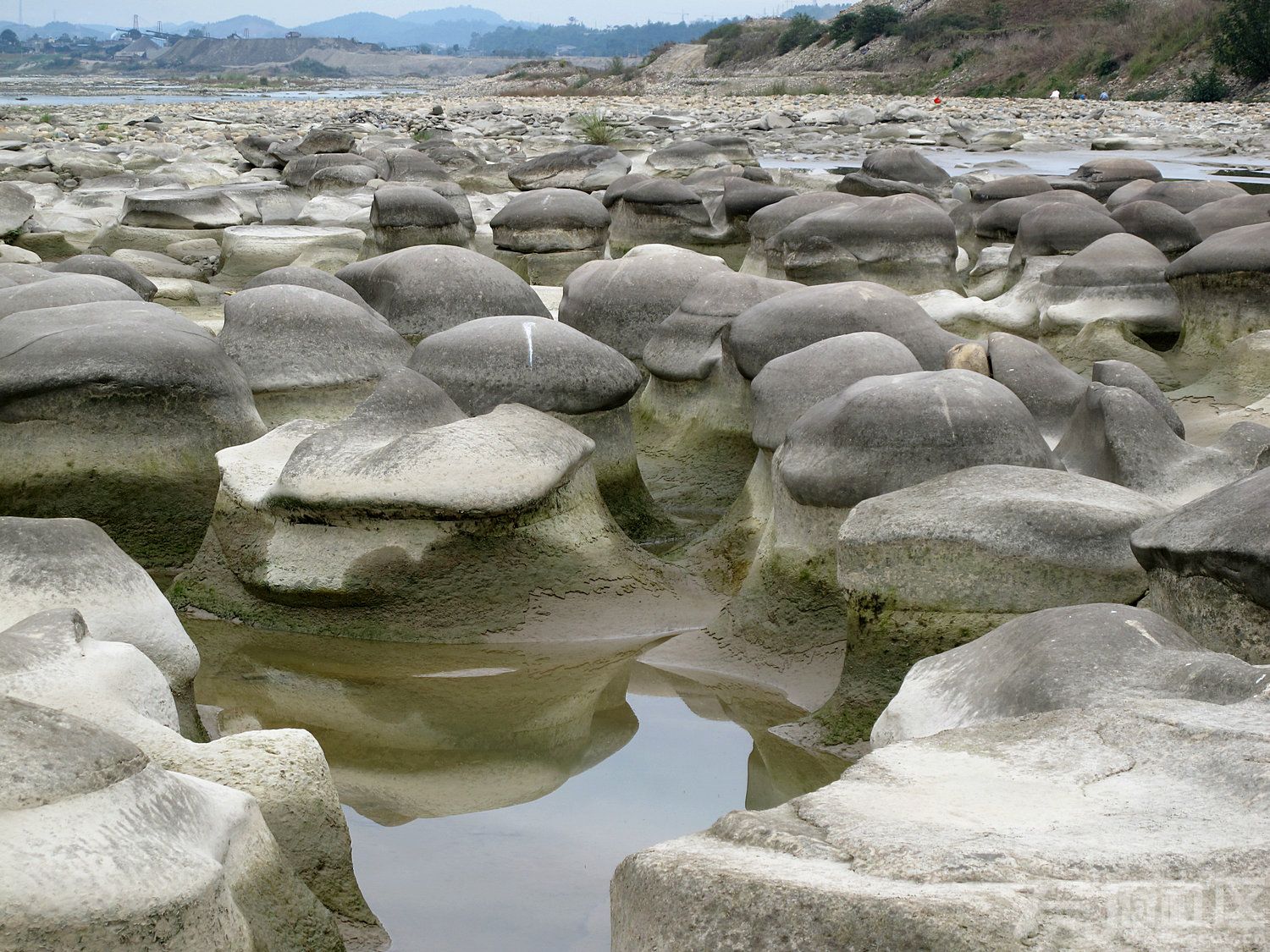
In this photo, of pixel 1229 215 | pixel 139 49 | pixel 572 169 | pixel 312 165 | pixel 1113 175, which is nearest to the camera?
pixel 1229 215

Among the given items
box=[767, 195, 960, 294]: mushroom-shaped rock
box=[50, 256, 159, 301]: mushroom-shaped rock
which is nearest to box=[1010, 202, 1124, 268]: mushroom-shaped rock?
box=[767, 195, 960, 294]: mushroom-shaped rock

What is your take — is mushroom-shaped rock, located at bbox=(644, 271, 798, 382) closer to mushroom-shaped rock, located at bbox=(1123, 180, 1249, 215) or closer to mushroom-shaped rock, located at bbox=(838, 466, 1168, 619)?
mushroom-shaped rock, located at bbox=(838, 466, 1168, 619)

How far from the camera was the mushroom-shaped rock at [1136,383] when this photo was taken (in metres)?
4.73

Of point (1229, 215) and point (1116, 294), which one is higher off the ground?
point (1229, 215)

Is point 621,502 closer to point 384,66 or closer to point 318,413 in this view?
point 318,413

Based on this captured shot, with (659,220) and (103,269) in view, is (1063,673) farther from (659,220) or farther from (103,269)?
(659,220)

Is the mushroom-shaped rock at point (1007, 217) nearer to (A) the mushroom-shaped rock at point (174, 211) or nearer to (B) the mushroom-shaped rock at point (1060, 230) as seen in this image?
(B) the mushroom-shaped rock at point (1060, 230)

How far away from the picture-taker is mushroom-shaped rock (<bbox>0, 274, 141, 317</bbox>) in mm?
5105

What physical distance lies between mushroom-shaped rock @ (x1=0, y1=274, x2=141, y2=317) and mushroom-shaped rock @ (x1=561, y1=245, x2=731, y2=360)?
1.88 m

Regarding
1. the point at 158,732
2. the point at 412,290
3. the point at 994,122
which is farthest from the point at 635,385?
the point at 994,122

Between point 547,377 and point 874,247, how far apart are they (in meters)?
3.50

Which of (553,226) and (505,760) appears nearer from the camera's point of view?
(505,760)

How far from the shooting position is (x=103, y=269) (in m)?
6.61

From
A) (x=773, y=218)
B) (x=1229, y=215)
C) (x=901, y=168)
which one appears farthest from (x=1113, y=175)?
(x=773, y=218)
